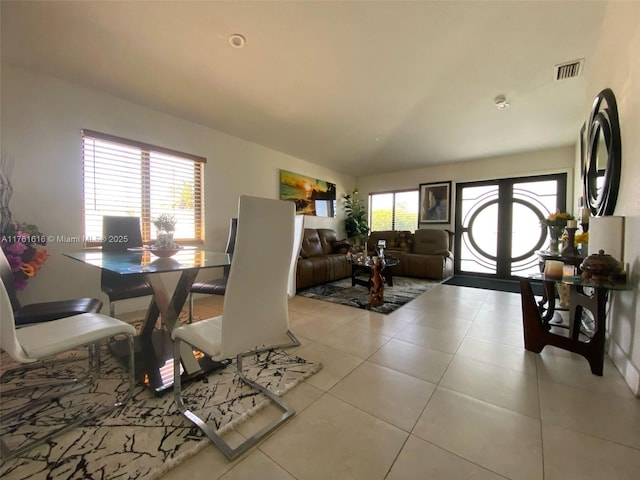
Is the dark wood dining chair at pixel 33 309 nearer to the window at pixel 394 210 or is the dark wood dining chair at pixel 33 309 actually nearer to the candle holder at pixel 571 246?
the candle holder at pixel 571 246

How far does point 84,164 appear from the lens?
102 inches

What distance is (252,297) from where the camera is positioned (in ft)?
3.94

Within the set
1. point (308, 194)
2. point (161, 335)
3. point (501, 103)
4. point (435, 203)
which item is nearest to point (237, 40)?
point (161, 335)

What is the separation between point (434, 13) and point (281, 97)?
1713 mm

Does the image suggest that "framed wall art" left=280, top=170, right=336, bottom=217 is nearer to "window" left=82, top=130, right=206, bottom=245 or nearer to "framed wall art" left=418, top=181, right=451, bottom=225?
"window" left=82, top=130, right=206, bottom=245

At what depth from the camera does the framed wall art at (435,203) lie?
18.2 ft

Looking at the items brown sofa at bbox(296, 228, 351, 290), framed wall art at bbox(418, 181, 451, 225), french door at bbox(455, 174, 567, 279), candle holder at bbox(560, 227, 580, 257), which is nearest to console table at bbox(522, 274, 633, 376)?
candle holder at bbox(560, 227, 580, 257)

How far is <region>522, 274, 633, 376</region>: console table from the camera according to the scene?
168 centimetres

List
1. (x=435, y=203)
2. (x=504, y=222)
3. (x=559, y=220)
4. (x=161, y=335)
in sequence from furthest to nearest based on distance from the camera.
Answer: (x=435, y=203) < (x=504, y=222) < (x=559, y=220) < (x=161, y=335)

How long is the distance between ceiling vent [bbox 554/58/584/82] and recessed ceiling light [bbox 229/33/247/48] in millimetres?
3081

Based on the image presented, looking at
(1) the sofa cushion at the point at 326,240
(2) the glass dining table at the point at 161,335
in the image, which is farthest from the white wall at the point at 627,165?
(1) the sofa cushion at the point at 326,240

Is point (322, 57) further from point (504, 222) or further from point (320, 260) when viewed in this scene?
point (504, 222)

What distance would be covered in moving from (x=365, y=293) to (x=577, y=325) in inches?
86.9

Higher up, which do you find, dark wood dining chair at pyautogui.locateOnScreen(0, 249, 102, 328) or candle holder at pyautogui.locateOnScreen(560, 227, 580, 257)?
candle holder at pyautogui.locateOnScreen(560, 227, 580, 257)
